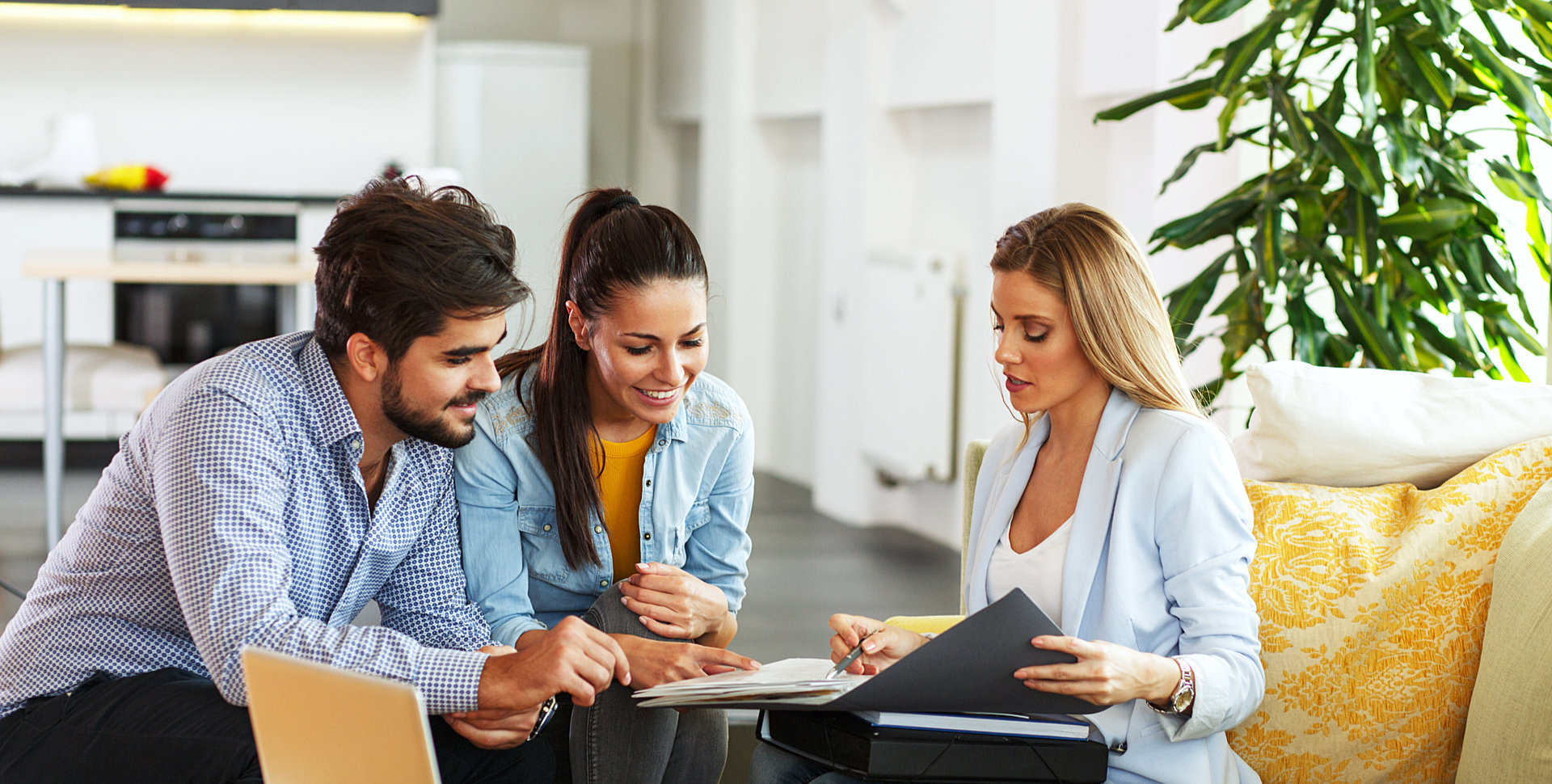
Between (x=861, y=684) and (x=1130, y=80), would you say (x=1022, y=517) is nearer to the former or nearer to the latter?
(x=861, y=684)

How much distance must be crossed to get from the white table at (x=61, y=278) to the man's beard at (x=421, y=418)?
275cm

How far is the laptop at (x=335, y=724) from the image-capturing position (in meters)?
1.14

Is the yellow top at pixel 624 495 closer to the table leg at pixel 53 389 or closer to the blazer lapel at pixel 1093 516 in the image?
the blazer lapel at pixel 1093 516

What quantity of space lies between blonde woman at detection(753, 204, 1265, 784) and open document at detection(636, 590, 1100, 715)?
12 cm

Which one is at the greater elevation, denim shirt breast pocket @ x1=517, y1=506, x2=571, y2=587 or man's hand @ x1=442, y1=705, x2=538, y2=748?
denim shirt breast pocket @ x1=517, y1=506, x2=571, y2=587

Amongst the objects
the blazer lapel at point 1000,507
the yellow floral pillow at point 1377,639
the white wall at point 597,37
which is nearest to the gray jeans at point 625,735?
the blazer lapel at point 1000,507

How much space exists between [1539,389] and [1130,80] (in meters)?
2.21

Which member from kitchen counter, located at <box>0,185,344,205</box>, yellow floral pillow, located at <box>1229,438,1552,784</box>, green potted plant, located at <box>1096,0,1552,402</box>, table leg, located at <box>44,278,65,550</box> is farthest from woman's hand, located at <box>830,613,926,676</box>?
kitchen counter, located at <box>0,185,344,205</box>

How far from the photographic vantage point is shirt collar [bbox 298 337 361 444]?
1594 mm

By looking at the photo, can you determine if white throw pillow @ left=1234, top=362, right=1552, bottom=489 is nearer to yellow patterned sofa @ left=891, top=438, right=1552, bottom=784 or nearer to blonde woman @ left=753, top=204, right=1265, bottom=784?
yellow patterned sofa @ left=891, top=438, right=1552, bottom=784

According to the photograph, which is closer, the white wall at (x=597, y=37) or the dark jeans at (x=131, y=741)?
the dark jeans at (x=131, y=741)

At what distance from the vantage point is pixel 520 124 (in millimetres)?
7496

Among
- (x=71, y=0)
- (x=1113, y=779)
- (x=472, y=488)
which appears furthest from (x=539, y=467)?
(x=71, y=0)

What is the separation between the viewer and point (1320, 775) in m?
1.70
